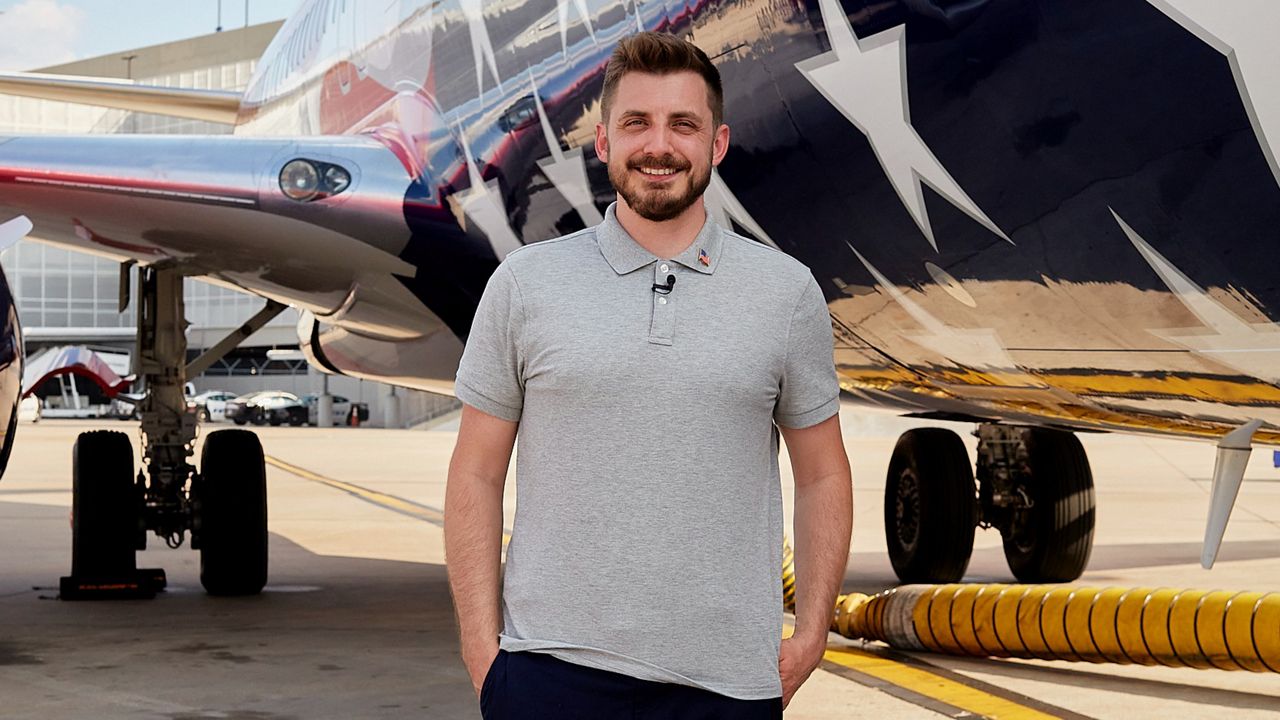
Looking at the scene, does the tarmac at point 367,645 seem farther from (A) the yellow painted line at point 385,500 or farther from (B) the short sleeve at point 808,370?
(B) the short sleeve at point 808,370

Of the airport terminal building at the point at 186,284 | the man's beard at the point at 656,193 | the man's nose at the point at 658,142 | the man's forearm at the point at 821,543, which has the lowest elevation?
the man's forearm at the point at 821,543

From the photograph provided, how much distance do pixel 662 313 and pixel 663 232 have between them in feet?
0.46

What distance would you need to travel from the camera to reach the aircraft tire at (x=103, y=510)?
26.1 feet

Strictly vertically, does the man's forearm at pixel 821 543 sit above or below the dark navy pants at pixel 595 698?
above

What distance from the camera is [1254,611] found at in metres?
5.24

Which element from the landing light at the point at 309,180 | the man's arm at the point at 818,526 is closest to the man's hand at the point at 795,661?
the man's arm at the point at 818,526

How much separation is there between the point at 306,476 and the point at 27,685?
14.2m

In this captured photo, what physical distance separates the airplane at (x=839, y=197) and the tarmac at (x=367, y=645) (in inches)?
34.7

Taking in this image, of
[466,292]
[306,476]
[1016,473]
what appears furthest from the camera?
[306,476]

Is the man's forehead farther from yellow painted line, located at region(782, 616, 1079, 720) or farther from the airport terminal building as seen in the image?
the airport terminal building

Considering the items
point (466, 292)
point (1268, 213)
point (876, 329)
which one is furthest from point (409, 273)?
point (1268, 213)

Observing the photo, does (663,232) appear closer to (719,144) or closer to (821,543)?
(719,144)

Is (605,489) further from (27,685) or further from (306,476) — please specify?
(306,476)

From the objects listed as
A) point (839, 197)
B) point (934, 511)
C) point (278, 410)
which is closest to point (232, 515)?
point (934, 511)
